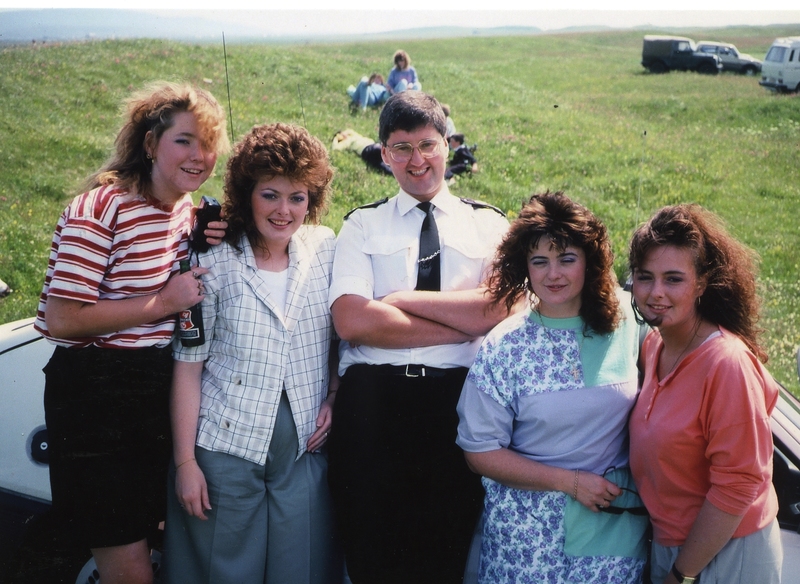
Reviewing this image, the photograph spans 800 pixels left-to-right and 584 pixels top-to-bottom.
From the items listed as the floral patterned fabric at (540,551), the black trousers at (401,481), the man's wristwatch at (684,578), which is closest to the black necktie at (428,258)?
the black trousers at (401,481)

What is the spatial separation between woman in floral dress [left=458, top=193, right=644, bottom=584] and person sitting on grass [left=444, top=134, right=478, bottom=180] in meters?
7.30

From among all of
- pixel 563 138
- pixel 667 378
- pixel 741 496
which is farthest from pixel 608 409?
pixel 563 138

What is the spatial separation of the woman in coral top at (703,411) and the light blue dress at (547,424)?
0.33ft

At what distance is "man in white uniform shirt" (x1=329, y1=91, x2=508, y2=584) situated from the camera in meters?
2.62

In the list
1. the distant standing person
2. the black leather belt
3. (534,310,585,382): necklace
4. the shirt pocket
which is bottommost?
the black leather belt

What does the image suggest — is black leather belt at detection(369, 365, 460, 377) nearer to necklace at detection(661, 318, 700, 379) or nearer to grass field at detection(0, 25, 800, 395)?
necklace at detection(661, 318, 700, 379)

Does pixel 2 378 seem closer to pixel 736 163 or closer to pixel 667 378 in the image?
pixel 667 378

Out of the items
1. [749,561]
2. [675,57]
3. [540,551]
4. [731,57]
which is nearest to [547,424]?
[540,551]

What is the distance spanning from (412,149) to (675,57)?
2849 centimetres

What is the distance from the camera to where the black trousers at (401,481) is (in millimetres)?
2609

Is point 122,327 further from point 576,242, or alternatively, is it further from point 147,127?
point 576,242

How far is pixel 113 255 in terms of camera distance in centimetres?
242

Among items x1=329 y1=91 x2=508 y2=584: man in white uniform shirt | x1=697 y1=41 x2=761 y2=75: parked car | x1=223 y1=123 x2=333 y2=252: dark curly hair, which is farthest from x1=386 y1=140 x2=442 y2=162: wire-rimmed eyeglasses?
x1=697 y1=41 x2=761 y2=75: parked car

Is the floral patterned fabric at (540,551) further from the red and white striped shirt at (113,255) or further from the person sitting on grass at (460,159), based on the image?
the person sitting on grass at (460,159)
